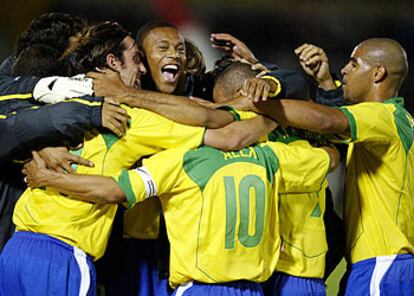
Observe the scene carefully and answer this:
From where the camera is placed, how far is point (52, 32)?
429 cm

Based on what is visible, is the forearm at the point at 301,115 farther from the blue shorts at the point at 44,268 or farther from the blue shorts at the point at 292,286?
the blue shorts at the point at 44,268

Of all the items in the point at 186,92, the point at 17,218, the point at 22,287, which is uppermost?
the point at 186,92

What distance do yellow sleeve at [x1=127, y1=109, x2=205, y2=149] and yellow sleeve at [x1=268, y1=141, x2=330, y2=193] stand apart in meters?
0.34

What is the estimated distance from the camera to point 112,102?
3.18 meters

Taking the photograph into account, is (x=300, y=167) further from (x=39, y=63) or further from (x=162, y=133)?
(x=39, y=63)

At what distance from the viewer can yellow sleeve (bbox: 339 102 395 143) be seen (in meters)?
3.36

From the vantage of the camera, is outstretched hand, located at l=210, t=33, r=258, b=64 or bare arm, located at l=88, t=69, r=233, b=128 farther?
outstretched hand, located at l=210, t=33, r=258, b=64

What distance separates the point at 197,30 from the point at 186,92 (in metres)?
3.70

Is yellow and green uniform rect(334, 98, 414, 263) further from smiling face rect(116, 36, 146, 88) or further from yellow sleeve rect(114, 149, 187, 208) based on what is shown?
smiling face rect(116, 36, 146, 88)

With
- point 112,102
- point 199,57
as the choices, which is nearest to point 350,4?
point 199,57

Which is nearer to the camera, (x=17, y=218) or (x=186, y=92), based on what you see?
(x=17, y=218)

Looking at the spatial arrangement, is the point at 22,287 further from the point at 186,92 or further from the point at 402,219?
the point at 402,219

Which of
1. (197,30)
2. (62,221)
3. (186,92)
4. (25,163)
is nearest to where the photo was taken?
(62,221)

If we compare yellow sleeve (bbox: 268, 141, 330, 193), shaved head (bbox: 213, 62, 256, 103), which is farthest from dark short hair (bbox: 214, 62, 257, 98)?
yellow sleeve (bbox: 268, 141, 330, 193)
